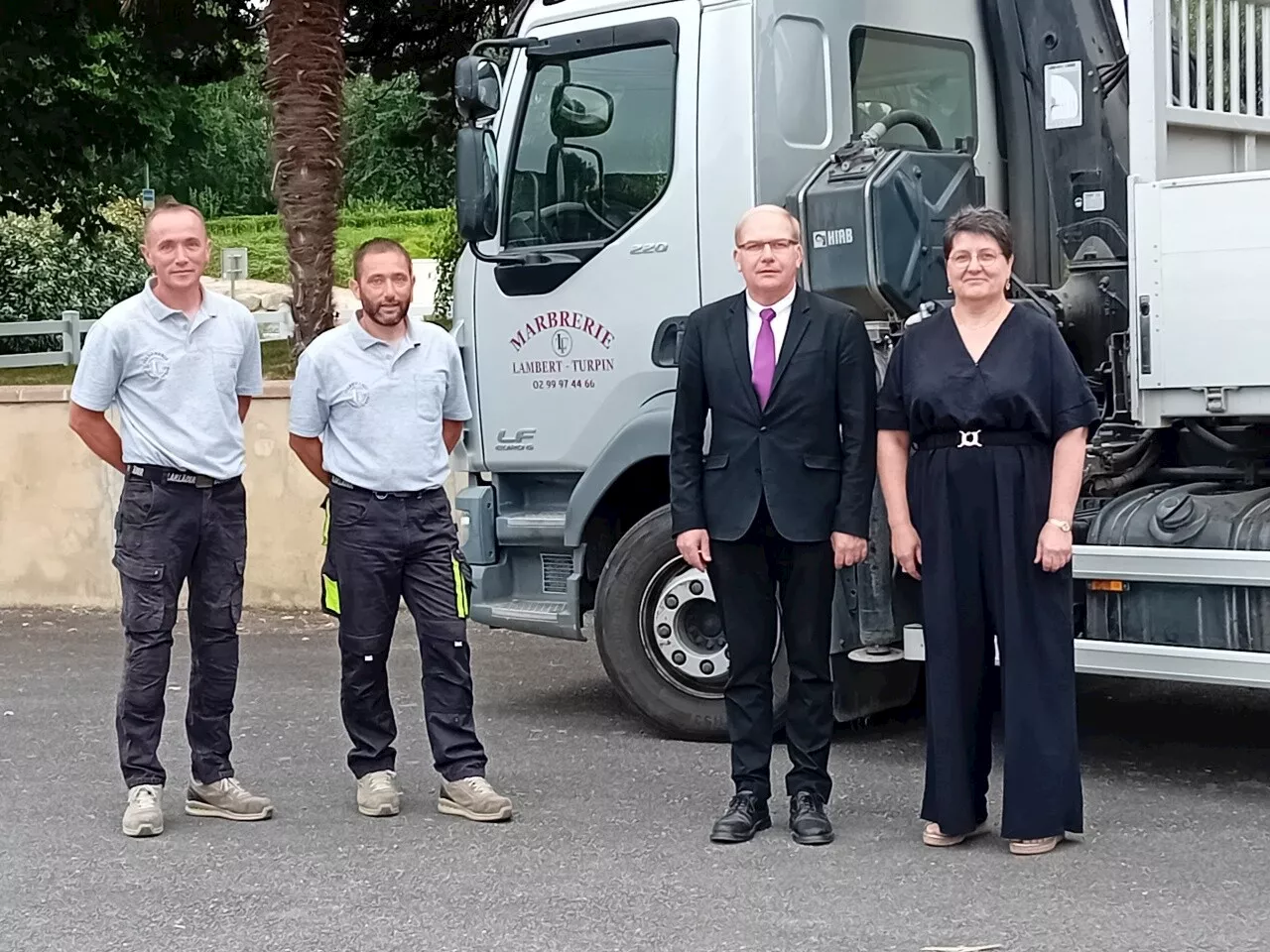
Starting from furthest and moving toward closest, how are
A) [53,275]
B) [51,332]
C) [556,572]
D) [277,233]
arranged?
[277,233] → [53,275] → [51,332] → [556,572]

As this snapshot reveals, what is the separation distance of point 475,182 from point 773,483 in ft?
8.10

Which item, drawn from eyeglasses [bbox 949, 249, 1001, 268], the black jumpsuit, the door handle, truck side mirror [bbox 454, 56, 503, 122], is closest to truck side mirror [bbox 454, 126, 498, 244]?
truck side mirror [bbox 454, 56, 503, 122]

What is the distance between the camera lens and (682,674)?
285 inches

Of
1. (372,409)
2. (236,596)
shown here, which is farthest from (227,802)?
→ (372,409)

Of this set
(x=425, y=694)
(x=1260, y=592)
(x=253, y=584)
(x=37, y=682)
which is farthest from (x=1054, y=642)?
(x=253, y=584)

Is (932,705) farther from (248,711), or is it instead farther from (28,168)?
(28,168)

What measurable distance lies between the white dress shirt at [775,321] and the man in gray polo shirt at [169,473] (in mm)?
1627

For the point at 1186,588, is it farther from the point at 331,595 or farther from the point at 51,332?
the point at 51,332

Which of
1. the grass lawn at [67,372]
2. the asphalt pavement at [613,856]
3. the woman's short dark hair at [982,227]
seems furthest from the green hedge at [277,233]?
the woman's short dark hair at [982,227]

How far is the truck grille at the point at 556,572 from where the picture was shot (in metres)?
7.66

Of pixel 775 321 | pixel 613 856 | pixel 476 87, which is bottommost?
pixel 613 856

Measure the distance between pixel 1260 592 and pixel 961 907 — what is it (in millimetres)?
1552

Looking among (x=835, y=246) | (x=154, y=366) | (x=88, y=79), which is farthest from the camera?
(x=88, y=79)

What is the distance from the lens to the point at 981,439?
17.6 ft
